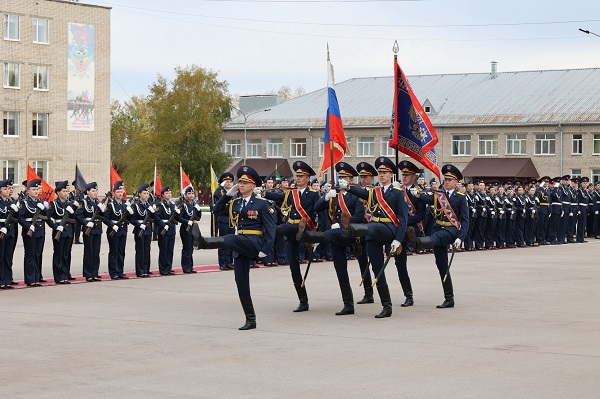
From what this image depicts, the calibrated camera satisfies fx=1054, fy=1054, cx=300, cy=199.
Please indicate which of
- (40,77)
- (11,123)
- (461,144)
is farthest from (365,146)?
(11,123)

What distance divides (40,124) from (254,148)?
1724cm

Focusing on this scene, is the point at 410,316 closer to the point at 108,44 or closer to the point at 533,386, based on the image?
the point at 533,386

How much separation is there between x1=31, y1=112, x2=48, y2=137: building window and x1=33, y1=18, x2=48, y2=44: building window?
13.6 feet

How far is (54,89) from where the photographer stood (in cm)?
5966

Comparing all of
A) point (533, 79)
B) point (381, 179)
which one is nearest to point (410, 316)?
point (381, 179)

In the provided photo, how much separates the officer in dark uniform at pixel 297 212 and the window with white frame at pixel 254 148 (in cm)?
5811

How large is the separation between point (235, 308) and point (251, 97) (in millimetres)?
64202

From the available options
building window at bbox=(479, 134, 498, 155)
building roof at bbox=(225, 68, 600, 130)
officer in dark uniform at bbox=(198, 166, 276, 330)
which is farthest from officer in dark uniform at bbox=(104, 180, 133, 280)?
building window at bbox=(479, 134, 498, 155)

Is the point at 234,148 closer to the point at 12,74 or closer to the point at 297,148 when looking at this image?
the point at 297,148

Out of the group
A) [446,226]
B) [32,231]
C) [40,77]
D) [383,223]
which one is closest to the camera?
[383,223]

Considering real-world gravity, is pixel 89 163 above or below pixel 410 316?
above

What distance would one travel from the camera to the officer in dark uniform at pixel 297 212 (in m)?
13.5

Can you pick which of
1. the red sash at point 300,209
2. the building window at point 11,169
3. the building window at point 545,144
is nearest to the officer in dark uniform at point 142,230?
the red sash at point 300,209

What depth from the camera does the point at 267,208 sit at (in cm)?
1212
